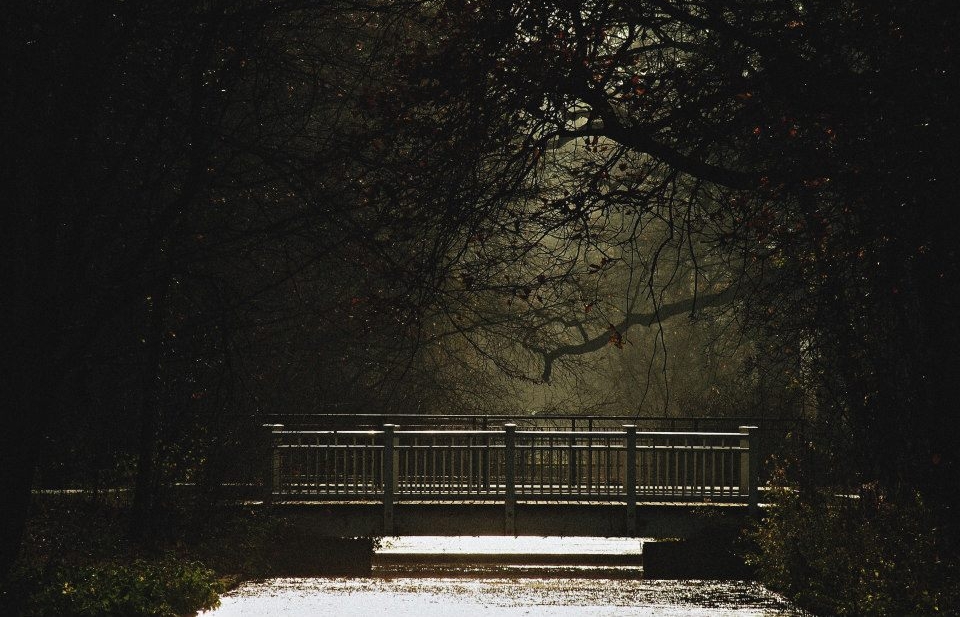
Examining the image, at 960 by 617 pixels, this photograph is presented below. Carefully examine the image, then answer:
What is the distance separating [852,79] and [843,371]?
5.11 m

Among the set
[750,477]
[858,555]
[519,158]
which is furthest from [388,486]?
[519,158]

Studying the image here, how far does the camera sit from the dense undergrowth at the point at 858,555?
11.9 metres

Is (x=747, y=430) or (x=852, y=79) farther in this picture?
(x=747, y=430)

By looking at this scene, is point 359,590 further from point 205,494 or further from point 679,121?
point 679,121

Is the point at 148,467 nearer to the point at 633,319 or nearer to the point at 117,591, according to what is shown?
the point at 117,591

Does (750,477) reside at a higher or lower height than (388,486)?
higher

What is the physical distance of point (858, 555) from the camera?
13133 millimetres

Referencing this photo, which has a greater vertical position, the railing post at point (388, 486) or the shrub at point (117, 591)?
the railing post at point (388, 486)

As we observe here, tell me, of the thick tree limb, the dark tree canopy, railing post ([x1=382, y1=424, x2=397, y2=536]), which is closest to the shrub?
the dark tree canopy

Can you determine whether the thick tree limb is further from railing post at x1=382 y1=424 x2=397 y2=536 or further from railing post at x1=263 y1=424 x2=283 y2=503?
railing post at x1=263 y1=424 x2=283 y2=503

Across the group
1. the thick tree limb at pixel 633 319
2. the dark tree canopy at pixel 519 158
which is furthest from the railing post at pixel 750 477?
the thick tree limb at pixel 633 319

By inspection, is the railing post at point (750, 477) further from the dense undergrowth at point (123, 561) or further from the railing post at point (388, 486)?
the dense undergrowth at point (123, 561)

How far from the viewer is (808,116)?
1055 cm

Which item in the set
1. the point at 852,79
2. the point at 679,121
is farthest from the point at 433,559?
the point at 852,79
